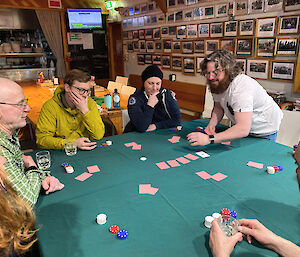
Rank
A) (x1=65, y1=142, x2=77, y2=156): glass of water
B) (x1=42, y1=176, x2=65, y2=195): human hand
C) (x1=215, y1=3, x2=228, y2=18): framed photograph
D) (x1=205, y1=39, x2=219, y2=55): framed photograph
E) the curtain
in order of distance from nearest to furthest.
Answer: (x1=42, y1=176, x2=65, y2=195): human hand
(x1=65, y1=142, x2=77, y2=156): glass of water
(x1=215, y1=3, x2=228, y2=18): framed photograph
(x1=205, y1=39, x2=219, y2=55): framed photograph
the curtain

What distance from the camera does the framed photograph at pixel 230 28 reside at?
13.3 ft

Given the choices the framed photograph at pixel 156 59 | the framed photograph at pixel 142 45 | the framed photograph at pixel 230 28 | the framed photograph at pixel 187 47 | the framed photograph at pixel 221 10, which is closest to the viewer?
the framed photograph at pixel 230 28

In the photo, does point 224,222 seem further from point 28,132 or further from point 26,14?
point 26,14

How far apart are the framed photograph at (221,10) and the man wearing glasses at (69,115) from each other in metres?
3.18

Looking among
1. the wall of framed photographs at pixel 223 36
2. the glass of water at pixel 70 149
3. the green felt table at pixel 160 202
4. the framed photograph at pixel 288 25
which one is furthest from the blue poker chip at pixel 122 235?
the framed photograph at pixel 288 25

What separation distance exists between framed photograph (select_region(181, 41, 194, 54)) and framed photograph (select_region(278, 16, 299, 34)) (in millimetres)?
1881

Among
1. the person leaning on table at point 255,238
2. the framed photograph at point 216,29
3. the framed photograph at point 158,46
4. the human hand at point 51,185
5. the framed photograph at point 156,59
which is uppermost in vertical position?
the framed photograph at point 216,29

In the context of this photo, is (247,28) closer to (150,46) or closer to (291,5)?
(291,5)

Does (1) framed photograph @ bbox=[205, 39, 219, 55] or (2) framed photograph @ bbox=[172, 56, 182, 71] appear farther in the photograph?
(2) framed photograph @ bbox=[172, 56, 182, 71]

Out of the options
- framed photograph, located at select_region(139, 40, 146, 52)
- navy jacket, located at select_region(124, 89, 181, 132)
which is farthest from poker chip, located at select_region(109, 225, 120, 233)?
framed photograph, located at select_region(139, 40, 146, 52)

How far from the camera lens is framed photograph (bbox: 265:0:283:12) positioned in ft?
11.1

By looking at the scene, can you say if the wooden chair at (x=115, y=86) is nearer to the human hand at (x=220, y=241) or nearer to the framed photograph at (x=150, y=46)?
the framed photograph at (x=150, y=46)

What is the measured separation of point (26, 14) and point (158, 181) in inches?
289

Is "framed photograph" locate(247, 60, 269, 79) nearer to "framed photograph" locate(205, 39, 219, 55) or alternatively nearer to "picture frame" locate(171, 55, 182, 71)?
"framed photograph" locate(205, 39, 219, 55)
